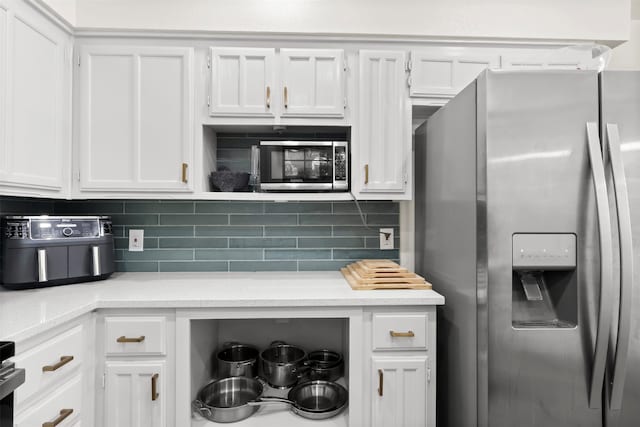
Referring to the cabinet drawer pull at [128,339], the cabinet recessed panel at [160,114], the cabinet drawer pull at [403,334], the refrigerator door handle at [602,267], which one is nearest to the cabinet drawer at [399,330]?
the cabinet drawer pull at [403,334]

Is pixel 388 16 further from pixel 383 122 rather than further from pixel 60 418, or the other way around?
pixel 60 418

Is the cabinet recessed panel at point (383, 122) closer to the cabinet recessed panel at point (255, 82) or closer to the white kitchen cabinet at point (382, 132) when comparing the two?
the white kitchen cabinet at point (382, 132)

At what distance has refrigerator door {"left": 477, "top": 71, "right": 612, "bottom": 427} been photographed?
1293 mm

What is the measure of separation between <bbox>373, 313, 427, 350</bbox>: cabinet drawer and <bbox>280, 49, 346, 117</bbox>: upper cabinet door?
102cm

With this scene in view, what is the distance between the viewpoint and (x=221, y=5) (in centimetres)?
191

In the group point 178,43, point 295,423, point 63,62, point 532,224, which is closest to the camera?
point 532,224

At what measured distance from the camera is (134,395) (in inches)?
59.5

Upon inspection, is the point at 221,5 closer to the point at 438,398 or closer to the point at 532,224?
the point at 532,224

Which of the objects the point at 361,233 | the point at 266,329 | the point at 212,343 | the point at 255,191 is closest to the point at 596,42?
the point at 361,233

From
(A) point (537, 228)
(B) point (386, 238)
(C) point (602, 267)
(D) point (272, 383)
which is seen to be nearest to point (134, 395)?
(D) point (272, 383)

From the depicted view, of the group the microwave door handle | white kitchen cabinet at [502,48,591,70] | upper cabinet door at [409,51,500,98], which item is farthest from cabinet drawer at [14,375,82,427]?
white kitchen cabinet at [502,48,591,70]

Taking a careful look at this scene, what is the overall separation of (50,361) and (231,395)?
34.6 inches

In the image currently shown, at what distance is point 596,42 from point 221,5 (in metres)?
2.03

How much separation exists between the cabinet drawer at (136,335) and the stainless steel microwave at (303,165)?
0.79 metres
